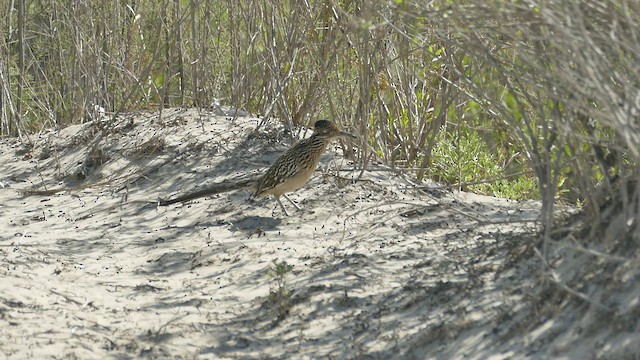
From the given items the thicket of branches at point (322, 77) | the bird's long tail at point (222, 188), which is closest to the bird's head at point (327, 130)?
the thicket of branches at point (322, 77)

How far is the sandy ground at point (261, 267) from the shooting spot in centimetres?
506

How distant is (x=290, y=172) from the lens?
8.06 m

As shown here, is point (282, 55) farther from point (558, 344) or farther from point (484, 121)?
point (558, 344)

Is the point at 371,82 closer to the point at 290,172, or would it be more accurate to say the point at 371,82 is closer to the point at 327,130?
the point at 327,130

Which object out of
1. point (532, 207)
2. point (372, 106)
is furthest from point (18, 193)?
point (532, 207)

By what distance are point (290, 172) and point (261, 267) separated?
128 centimetres

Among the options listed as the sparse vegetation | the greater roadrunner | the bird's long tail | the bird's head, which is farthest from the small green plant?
the bird's head

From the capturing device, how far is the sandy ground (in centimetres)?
506

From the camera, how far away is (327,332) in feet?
18.6

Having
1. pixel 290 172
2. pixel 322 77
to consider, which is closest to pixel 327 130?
pixel 290 172

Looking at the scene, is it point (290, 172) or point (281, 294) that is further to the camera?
point (290, 172)

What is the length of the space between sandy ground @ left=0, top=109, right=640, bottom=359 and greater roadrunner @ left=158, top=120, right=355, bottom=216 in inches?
6.9

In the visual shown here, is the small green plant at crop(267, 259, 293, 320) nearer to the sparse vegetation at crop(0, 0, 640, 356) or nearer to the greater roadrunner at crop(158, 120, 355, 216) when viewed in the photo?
the sparse vegetation at crop(0, 0, 640, 356)

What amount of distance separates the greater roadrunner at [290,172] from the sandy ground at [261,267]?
174mm
